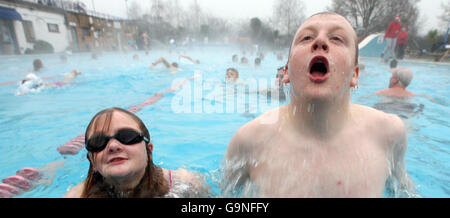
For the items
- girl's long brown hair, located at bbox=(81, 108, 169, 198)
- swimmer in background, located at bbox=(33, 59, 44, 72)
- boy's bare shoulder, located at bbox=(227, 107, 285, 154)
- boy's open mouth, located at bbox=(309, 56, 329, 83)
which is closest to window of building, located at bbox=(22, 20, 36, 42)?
swimmer in background, located at bbox=(33, 59, 44, 72)

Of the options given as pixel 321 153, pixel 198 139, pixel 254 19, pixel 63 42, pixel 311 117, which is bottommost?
pixel 198 139

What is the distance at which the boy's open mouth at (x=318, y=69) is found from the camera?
139 centimetres

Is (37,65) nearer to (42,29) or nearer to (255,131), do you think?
(42,29)

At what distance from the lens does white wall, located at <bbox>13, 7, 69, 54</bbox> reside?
1888 centimetres

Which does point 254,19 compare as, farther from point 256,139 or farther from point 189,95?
point 256,139

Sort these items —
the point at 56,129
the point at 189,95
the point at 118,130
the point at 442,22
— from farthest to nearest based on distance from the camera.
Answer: the point at 442,22 → the point at 189,95 → the point at 56,129 → the point at 118,130

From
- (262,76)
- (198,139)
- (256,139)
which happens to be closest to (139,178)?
(256,139)

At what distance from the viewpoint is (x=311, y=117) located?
153 cm

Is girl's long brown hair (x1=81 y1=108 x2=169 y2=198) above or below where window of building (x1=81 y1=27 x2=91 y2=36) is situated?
below

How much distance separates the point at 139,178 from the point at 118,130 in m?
0.44

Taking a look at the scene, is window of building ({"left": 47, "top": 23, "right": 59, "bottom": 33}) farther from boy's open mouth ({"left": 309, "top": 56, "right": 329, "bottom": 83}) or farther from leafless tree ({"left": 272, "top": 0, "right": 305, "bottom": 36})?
boy's open mouth ({"left": 309, "top": 56, "right": 329, "bottom": 83})

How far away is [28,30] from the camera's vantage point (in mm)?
19672

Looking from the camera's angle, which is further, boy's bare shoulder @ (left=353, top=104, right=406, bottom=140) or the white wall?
the white wall

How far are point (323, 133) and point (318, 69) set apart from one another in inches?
15.8
